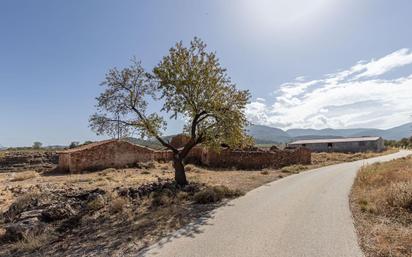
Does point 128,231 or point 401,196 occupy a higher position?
point 401,196

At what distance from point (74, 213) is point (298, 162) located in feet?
92.4

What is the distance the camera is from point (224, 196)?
14.3m

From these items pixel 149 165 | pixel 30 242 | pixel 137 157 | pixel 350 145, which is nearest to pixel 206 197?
pixel 30 242

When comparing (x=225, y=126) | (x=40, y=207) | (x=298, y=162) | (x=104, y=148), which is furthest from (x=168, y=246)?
(x=298, y=162)

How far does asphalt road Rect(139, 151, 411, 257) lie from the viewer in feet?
22.5

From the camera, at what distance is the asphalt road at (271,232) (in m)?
6.87

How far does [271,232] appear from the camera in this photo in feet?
27.0

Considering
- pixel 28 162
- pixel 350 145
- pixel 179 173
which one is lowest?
pixel 179 173

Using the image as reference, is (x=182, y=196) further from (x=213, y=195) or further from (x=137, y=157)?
(x=137, y=157)

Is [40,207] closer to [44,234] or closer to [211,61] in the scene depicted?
[44,234]

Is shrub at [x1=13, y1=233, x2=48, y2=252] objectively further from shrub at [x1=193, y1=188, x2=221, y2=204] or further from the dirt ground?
shrub at [x1=193, y1=188, x2=221, y2=204]

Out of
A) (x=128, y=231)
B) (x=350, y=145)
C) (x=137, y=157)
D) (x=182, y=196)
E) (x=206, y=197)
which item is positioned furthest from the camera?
(x=350, y=145)

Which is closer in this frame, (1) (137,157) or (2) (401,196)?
(2) (401,196)

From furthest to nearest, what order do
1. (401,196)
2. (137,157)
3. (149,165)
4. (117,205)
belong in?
1. (137,157)
2. (149,165)
3. (117,205)
4. (401,196)
